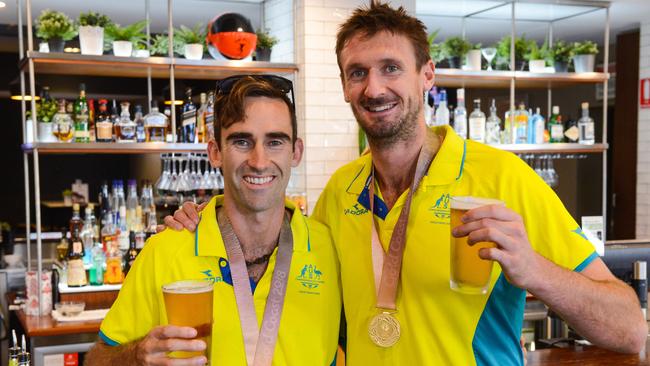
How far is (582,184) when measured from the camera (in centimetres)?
1082

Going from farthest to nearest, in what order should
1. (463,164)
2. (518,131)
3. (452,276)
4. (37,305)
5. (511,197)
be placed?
(518,131) < (37,305) < (463,164) < (511,197) < (452,276)

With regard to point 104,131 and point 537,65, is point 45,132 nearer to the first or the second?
point 104,131

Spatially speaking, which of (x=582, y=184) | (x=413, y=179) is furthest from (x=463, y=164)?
(x=582, y=184)

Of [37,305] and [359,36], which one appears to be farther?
[37,305]

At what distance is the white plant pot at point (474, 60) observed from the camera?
6.15 metres

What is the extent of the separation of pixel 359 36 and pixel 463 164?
497 millimetres

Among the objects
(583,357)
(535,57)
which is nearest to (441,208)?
(583,357)

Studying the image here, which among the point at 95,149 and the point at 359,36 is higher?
the point at 359,36

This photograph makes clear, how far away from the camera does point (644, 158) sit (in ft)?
25.8

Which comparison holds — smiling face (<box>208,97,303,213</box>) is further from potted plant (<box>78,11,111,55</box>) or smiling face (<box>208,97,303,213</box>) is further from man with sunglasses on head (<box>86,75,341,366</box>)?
potted plant (<box>78,11,111,55</box>)

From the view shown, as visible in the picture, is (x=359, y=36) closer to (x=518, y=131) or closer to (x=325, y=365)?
(x=325, y=365)

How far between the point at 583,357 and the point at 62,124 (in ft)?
11.4

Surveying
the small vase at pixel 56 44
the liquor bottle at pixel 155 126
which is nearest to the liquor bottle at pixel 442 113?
the liquor bottle at pixel 155 126

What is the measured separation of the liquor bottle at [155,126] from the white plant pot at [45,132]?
62 centimetres
